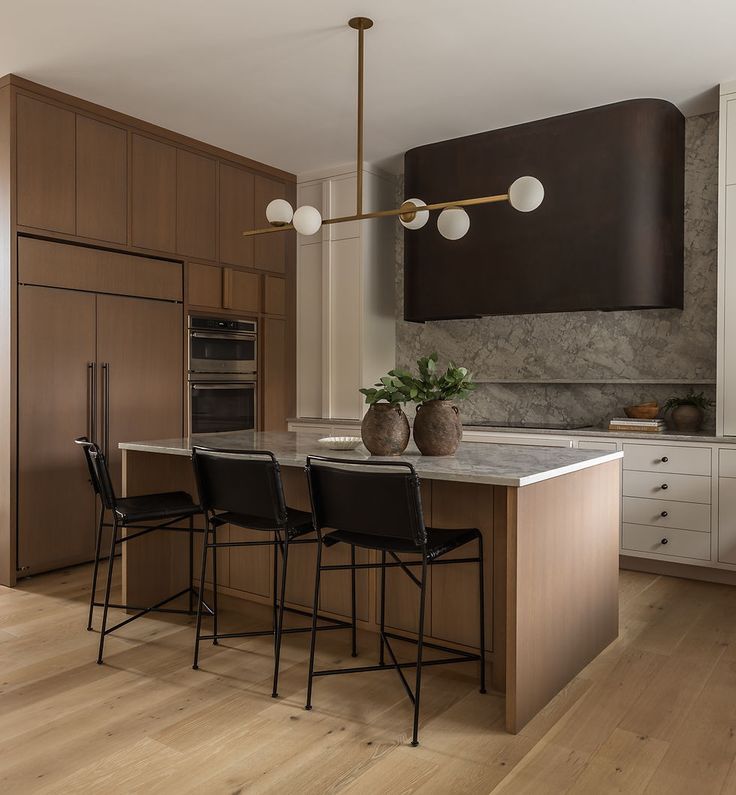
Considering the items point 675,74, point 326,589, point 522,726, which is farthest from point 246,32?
point 522,726

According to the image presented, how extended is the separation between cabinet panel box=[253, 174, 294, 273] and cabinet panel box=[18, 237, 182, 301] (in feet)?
2.86

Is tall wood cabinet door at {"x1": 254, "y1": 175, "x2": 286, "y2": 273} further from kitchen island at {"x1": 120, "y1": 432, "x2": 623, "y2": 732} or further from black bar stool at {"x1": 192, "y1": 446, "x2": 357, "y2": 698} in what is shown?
black bar stool at {"x1": 192, "y1": 446, "x2": 357, "y2": 698}

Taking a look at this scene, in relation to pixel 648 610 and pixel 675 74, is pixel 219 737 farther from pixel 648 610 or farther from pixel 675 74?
pixel 675 74

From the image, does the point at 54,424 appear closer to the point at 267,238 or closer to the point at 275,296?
the point at 275,296

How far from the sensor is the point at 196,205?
515 cm

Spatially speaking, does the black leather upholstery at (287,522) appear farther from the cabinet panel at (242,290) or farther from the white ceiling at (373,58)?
the cabinet panel at (242,290)

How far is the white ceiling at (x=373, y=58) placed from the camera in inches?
135

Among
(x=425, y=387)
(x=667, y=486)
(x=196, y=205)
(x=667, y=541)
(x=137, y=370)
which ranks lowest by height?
(x=667, y=541)

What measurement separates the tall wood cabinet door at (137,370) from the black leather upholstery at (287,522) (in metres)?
1.92

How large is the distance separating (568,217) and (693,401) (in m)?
1.39

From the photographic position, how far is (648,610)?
11.9 ft

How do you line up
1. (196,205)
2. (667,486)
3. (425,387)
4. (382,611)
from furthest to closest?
1. (196,205)
2. (667,486)
3. (425,387)
4. (382,611)

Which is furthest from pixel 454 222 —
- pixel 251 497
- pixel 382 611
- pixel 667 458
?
pixel 667 458

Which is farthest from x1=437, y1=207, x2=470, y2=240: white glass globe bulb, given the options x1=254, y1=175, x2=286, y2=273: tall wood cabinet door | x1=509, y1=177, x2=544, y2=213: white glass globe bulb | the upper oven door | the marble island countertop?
x1=254, y1=175, x2=286, y2=273: tall wood cabinet door
